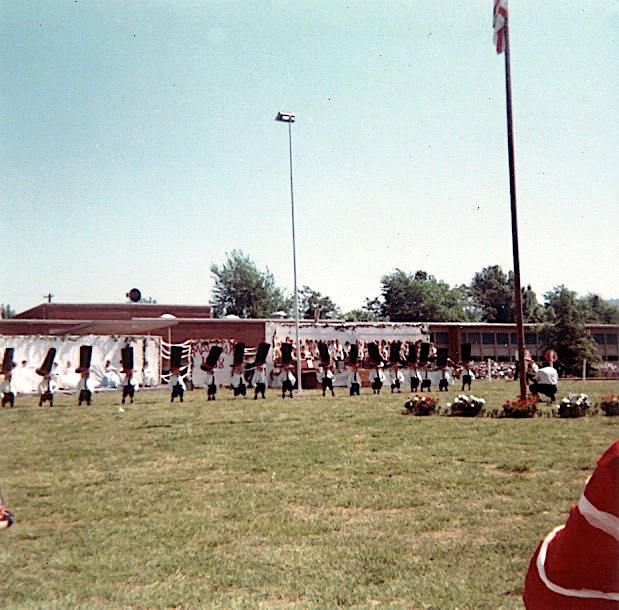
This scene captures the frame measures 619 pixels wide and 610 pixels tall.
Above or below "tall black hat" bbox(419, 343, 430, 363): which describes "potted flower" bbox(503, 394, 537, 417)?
below

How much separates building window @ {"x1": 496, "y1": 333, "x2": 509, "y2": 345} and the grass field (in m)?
24.4

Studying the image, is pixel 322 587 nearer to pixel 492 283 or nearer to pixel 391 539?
pixel 391 539

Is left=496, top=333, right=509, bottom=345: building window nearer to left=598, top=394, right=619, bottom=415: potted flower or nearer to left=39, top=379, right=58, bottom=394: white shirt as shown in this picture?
left=598, top=394, right=619, bottom=415: potted flower


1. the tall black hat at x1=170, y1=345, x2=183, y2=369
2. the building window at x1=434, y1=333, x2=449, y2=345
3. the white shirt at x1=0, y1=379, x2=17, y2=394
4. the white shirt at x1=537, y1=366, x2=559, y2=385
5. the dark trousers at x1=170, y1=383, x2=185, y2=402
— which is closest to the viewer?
the white shirt at x1=537, y1=366, x2=559, y2=385

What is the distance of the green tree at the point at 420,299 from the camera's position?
46625 mm

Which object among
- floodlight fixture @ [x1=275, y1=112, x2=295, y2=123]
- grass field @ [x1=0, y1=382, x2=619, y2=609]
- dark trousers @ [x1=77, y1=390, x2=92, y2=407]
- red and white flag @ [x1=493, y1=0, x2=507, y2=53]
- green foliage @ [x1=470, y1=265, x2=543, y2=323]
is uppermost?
floodlight fixture @ [x1=275, y1=112, x2=295, y2=123]

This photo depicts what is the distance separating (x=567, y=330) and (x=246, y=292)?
19.4 metres

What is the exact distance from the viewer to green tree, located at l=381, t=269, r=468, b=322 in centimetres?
4662

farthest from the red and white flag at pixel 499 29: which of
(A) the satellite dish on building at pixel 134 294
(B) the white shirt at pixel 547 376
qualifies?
(A) the satellite dish on building at pixel 134 294

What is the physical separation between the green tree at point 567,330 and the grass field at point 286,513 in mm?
13084

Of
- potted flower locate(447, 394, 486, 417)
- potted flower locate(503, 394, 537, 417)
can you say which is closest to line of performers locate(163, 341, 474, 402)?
potted flower locate(447, 394, 486, 417)

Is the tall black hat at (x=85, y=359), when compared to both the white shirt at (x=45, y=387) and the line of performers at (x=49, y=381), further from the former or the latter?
the white shirt at (x=45, y=387)

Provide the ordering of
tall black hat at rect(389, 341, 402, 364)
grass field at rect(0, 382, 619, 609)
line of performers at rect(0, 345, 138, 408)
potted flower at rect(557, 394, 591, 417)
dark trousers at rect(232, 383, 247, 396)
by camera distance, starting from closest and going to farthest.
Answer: grass field at rect(0, 382, 619, 609)
potted flower at rect(557, 394, 591, 417)
line of performers at rect(0, 345, 138, 408)
dark trousers at rect(232, 383, 247, 396)
tall black hat at rect(389, 341, 402, 364)

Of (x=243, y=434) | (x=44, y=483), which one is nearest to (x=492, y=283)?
(x=243, y=434)
